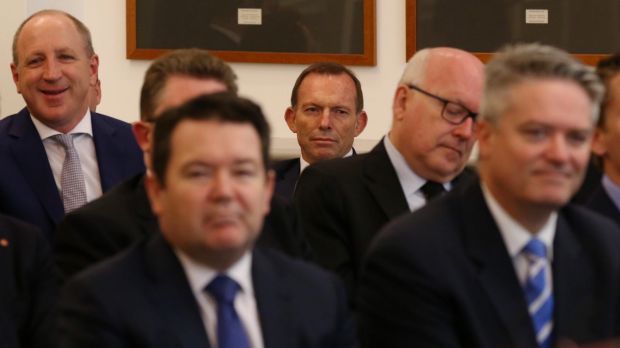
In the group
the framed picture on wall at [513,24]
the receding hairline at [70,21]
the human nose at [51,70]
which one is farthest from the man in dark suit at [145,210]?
the framed picture on wall at [513,24]

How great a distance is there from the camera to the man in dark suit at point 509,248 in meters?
2.59

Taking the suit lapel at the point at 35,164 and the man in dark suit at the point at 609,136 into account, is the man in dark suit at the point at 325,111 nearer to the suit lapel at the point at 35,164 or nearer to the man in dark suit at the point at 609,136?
the suit lapel at the point at 35,164

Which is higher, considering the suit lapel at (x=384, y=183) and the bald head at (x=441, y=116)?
the bald head at (x=441, y=116)

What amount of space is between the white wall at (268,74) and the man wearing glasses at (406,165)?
7.36 ft

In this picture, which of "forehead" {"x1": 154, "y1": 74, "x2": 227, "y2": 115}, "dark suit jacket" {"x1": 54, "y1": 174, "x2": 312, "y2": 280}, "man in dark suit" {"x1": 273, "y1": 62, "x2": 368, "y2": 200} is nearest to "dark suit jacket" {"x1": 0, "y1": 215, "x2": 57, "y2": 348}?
"dark suit jacket" {"x1": 54, "y1": 174, "x2": 312, "y2": 280}

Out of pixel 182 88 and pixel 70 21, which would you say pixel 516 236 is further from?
pixel 70 21

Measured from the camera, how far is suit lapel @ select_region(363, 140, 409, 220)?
141 inches

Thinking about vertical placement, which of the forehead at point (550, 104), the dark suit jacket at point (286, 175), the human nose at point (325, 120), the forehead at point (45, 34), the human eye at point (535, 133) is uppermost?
the forehead at point (45, 34)

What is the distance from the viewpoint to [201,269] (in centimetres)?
244

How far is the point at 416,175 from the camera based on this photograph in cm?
373

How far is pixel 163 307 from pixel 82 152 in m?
2.06

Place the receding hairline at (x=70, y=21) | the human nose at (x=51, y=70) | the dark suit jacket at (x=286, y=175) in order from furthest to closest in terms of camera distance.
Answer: the dark suit jacket at (x=286, y=175)
the receding hairline at (x=70, y=21)
the human nose at (x=51, y=70)

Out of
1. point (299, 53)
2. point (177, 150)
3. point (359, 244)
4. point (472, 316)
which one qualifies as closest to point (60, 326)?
point (177, 150)

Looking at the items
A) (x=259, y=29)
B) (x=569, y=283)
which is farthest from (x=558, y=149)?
(x=259, y=29)
